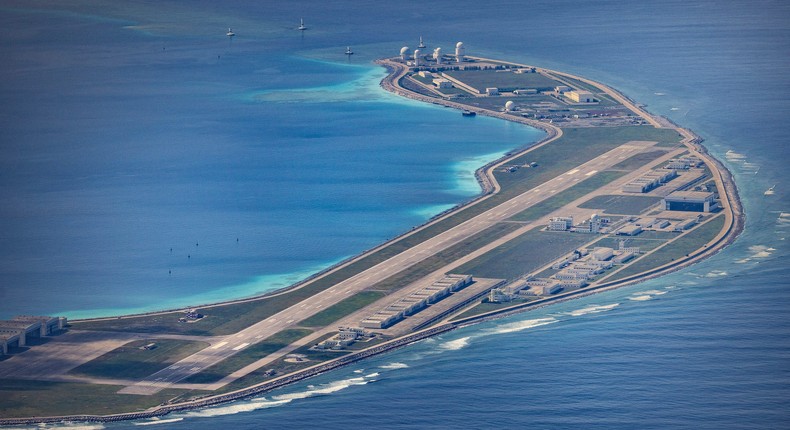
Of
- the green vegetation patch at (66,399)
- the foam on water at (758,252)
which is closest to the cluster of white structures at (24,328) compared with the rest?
the green vegetation patch at (66,399)

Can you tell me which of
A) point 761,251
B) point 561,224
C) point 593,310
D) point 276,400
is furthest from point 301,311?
point 761,251

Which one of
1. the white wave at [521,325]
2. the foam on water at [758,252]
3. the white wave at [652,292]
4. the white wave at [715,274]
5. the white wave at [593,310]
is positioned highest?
the foam on water at [758,252]

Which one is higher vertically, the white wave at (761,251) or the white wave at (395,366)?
the white wave at (761,251)

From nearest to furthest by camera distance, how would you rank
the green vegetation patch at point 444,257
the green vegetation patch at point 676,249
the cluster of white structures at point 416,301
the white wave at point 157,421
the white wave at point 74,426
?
the white wave at point 74,426
the white wave at point 157,421
the cluster of white structures at point 416,301
the green vegetation patch at point 444,257
the green vegetation patch at point 676,249

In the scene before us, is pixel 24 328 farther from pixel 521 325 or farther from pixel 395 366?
pixel 521 325

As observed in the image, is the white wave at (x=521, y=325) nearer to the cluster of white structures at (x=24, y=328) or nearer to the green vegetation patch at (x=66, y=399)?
the green vegetation patch at (x=66, y=399)

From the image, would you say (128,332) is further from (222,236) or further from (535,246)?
(535,246)
